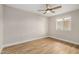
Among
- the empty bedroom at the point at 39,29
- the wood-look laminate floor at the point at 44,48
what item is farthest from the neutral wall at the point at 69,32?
the wood-look laminate floor at the point at 44,48

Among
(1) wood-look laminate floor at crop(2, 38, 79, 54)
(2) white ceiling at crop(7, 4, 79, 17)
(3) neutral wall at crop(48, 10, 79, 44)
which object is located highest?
(2) white ceiling at crop(7, 4, 79, 17)

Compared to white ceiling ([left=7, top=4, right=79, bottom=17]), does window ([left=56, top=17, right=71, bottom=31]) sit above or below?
below

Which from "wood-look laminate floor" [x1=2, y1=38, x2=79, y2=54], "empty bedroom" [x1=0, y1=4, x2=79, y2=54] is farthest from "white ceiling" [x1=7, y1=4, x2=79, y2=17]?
"wood-look laminate floor" [x1=2, y1=38, x2=79, y2=54]

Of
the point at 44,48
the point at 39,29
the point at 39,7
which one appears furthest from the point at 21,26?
the point at 44,48

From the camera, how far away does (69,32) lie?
5.81 feet

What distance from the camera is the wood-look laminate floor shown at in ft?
5.67

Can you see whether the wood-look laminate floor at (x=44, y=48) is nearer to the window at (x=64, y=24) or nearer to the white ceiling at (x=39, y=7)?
the window at (x=64, y=24)

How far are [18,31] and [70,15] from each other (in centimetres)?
105

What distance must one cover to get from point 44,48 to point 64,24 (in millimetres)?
624

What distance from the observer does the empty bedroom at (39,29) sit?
1695mm

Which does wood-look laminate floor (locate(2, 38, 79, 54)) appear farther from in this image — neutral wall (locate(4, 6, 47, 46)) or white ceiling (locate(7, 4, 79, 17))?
white ceiling (locate(7, 4, 79, 17))

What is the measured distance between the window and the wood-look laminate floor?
0.27 metres
